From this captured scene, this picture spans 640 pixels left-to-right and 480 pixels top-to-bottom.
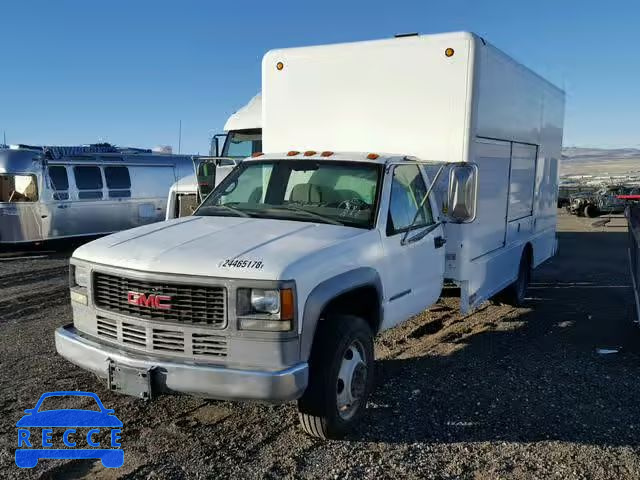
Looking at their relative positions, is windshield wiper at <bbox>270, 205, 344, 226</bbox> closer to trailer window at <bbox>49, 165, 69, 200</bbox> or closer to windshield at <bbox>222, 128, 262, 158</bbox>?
windshield at <bbox>222, 128, 262, 158</bbox>

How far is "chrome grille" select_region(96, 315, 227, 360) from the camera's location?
3.64 m

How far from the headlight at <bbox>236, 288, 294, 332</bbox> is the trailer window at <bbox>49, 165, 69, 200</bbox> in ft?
37.4

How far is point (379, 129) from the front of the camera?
6.09 meters

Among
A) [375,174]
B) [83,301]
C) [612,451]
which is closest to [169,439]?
[83,301]

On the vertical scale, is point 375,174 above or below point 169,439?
above

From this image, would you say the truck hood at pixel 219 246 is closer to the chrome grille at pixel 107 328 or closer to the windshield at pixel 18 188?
the chrome grille at pixel 107 328

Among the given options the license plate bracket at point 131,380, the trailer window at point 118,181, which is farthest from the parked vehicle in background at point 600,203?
the license plate bracket at point 131,380

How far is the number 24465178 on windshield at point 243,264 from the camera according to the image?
356 centimetres

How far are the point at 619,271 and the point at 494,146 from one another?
671cm

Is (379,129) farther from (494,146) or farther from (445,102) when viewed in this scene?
(494,146)

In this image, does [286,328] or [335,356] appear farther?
[335,356]

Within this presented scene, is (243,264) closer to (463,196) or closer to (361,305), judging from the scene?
(361,305)

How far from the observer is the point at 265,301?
355 centimetres

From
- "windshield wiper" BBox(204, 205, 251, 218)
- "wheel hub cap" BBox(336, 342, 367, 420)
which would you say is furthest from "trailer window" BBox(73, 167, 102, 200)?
"wheel hub cap" BBox(336, 342, 367, 420)
